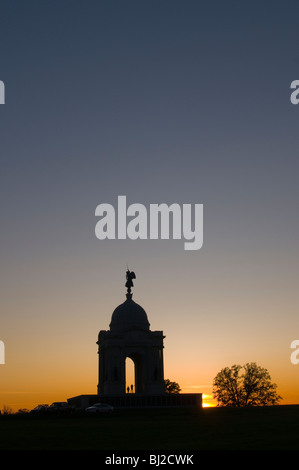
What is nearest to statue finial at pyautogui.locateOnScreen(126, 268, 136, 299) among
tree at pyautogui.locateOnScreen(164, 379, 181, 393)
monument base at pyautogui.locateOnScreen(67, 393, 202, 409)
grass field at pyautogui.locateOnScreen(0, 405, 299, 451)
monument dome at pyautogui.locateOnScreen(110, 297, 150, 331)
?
monument dome at pyautogui.locateOnScreen(110, 297, 150, 331)

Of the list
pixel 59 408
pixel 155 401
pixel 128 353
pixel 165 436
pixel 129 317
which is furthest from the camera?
pixel 129 317

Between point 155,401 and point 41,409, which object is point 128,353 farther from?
point 41,409

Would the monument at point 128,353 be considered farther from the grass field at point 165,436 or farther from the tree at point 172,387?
the grass field at point 165,436

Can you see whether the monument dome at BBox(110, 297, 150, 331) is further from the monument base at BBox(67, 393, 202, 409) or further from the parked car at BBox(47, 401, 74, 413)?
the parked car at BBox(47, 401, 74, 413)

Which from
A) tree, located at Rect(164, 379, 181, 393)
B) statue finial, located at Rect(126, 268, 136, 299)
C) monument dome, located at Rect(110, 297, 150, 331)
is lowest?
tree, located at Rect(164, 379, 181, 393)

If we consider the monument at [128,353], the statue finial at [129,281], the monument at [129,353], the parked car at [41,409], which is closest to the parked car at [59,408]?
the parked car at [41,409]

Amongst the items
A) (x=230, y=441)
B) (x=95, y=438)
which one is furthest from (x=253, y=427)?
(x=95, y=438)

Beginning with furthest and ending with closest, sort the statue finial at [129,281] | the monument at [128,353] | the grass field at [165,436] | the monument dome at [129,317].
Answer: the statue finial at [129,281], the monument dome at [129,317], the monument at [128,353], the grass field at [165,436]

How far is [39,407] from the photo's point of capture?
2923 inches

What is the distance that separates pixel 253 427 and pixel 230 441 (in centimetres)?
800

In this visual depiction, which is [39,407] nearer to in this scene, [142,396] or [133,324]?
[142,396]

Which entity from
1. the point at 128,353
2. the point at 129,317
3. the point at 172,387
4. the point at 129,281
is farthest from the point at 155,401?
the point at 172,387

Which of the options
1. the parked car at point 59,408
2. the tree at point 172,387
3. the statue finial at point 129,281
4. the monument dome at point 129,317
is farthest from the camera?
the tree at point 172,387
